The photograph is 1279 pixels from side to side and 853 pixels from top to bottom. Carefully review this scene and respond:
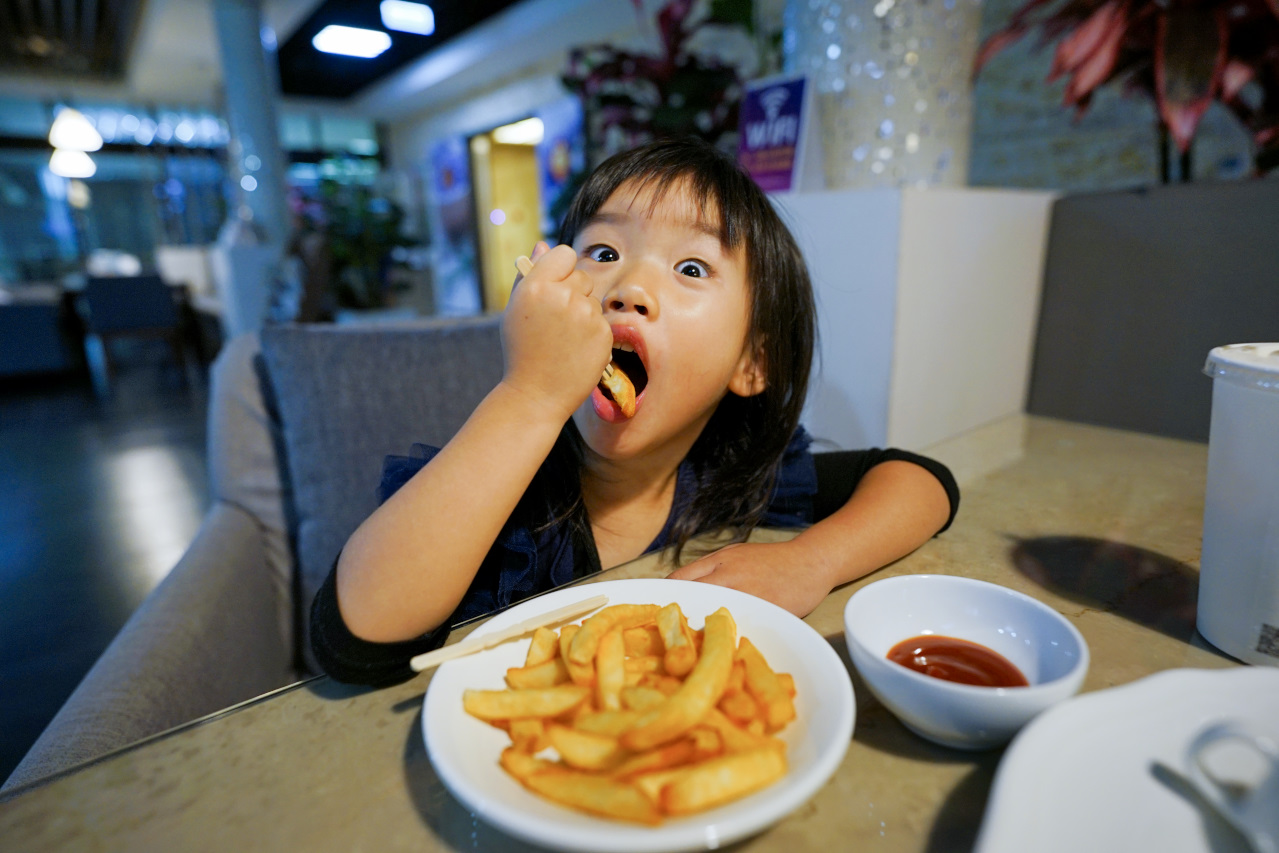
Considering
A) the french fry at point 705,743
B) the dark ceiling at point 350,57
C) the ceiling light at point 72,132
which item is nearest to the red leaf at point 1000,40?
the french fry at point 705,743

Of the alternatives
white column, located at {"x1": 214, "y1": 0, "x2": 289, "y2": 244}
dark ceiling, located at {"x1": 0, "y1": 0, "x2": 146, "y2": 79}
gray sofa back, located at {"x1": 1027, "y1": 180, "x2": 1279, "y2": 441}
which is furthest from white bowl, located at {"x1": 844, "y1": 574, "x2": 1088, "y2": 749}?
dark ceiling, located at {"x1": 0, "y1": 0, "x2": 146, "y2": 79}

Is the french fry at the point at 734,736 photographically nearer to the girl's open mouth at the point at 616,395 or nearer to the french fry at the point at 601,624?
the french fry at the point at 601,624

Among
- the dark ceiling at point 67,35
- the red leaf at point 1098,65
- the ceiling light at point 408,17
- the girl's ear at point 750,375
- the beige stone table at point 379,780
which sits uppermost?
the dark ceiling at point 67,35

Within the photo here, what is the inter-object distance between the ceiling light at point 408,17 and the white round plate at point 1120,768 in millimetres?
8108

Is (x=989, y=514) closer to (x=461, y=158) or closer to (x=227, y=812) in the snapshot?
(x=227, y=812)

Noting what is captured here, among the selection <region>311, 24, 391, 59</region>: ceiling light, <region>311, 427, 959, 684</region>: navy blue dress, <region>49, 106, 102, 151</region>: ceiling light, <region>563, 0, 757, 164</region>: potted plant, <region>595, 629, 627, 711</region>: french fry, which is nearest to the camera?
<region>595, 629, 627, 711</region>: french fry

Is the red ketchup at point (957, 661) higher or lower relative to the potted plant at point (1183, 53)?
lower

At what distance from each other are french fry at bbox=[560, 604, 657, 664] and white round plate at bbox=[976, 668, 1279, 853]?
286 mm

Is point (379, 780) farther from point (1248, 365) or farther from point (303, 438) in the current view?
point (303, 438)

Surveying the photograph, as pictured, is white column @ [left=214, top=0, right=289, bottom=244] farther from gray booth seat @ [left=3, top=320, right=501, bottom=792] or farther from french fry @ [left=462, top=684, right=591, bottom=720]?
french fry @ [left=462, top=684, right=591, bottom=720]

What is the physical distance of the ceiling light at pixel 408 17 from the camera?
684 cm

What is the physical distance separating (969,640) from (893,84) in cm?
139

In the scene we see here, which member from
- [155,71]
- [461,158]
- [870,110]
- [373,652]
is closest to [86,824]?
[373,652]

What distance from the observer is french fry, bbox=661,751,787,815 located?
1.26 ft
